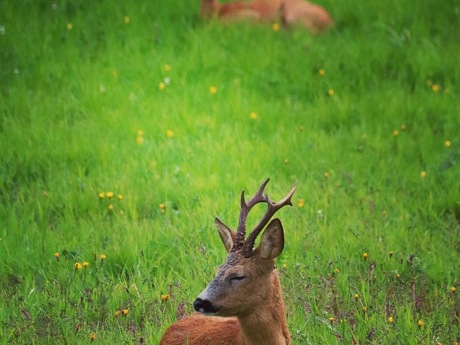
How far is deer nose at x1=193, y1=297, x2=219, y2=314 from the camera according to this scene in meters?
4.52

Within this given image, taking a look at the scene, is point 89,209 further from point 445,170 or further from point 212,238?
point 445,170

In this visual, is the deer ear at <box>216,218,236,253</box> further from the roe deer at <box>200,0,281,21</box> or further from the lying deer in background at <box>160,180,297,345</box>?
the roe deer at <box>200,0,281,21</box>

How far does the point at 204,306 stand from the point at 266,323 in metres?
0.42

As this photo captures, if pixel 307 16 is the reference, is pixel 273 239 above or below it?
above

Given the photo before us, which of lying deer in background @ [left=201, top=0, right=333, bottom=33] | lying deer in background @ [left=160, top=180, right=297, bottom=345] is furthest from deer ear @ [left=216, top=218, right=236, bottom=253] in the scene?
lying deer in background @ [left=201, top=0, right=333, bottom=33]

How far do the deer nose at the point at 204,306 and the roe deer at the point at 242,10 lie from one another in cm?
631

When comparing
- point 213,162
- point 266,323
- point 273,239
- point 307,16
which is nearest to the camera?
point 273,239

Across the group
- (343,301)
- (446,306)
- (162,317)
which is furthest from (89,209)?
(446,306)

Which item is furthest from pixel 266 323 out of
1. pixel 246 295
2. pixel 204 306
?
pixel 204 306

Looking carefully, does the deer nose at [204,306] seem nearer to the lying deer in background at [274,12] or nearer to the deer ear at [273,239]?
the deer ear at [273,239]

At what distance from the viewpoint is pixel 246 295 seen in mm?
4676

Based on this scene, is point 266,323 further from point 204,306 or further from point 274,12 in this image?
point 274,12

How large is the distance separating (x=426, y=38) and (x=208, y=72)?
7.65ft

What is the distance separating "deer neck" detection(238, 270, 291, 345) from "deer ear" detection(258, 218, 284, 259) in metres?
0.18
